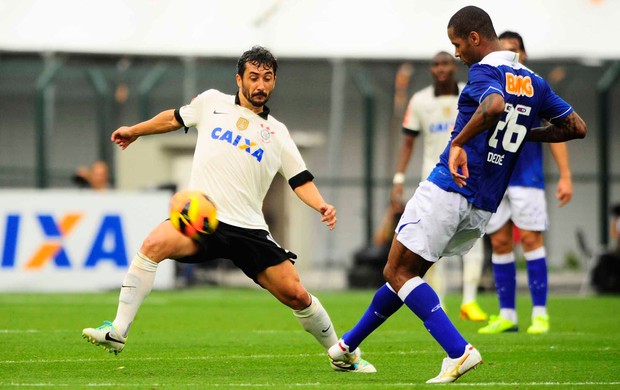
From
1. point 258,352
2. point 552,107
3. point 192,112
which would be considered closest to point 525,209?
point 258,352

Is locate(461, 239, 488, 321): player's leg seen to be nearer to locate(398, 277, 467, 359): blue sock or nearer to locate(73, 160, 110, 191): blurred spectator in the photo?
locate(398, 277, 467, 359): blue sock

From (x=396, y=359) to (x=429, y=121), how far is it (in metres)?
4.32

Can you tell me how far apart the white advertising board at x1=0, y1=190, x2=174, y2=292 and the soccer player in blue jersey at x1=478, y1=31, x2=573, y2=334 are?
7.88 metres

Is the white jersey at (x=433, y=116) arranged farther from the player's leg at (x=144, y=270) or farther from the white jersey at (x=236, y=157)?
the player's leg at (x=144, y=270)

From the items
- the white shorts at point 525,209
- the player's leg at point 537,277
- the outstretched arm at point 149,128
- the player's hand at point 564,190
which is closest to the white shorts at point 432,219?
the outstretched arm at point 149,128

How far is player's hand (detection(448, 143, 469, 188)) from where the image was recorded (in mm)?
7645

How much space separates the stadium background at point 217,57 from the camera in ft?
81.2

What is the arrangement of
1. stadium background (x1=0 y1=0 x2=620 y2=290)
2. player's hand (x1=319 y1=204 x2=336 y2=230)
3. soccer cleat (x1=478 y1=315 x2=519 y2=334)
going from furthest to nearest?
stadium background (x1=0 y1=0 x2=620 y2=290) < soccer cleat (x1=478 y1=315 x2=519 y2=334) < player's hand (x1=319 y1=204 x2=336 y2=230)

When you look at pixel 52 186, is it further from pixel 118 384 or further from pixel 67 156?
pixel 118 384

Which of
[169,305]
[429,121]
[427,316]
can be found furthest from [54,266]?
[427,316]

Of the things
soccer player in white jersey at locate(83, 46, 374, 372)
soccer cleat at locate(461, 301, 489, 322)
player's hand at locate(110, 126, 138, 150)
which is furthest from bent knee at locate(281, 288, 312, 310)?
soccer cleat at locate(461, 301, 489, 322)

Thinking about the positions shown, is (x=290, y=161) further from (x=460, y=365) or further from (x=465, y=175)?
(x=460, y=365)

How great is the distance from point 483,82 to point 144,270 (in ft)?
8.33

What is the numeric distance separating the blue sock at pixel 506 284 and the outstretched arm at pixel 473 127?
420 centimetres
